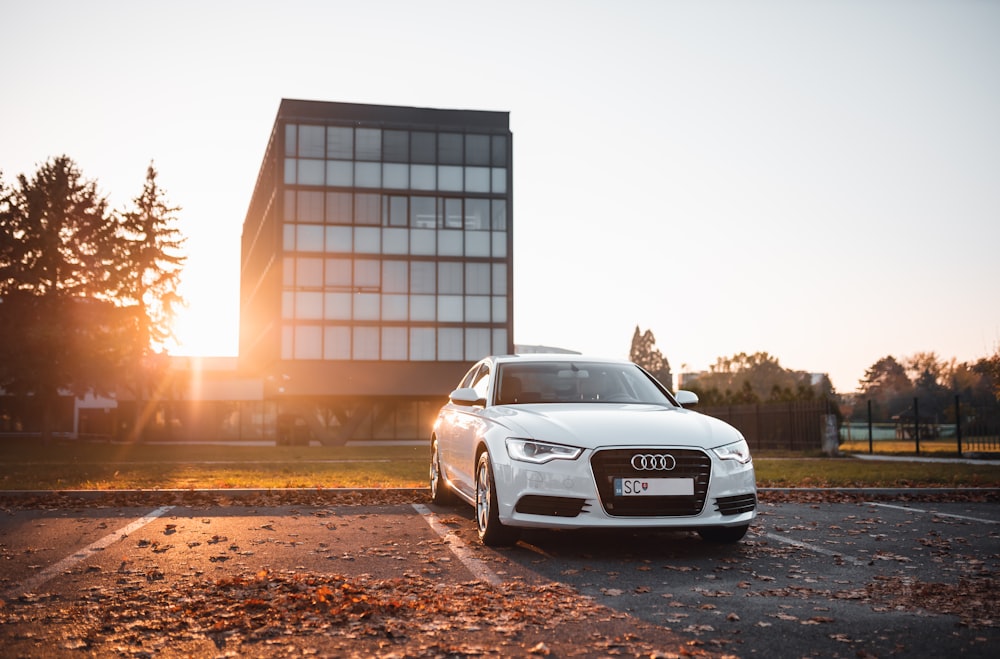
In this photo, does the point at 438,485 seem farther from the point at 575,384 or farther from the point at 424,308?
the point at 424,308

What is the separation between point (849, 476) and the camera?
15688 mm

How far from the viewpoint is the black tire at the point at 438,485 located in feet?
34.5

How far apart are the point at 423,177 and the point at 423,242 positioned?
11.3ft

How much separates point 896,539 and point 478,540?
3.65 metres

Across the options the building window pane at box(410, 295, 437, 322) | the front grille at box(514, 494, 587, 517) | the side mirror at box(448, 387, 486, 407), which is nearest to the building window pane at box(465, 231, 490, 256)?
the building window pane at box(410, 295, 437, 322)

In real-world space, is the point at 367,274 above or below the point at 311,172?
below

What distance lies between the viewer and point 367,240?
159ft

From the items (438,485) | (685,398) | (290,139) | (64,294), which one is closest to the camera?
(685,398)

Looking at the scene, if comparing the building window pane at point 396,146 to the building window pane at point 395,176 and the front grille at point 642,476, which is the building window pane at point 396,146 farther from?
the front grille at point 642,476

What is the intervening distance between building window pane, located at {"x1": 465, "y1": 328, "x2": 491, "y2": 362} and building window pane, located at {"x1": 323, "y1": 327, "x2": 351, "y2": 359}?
244 inches

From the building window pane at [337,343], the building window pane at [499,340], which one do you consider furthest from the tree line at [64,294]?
the building window pane at [499,340]

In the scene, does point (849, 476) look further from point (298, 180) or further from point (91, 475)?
point (298, 180)

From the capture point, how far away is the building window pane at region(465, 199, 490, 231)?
49.4 meters

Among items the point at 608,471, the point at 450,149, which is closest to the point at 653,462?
the point at 608,471
